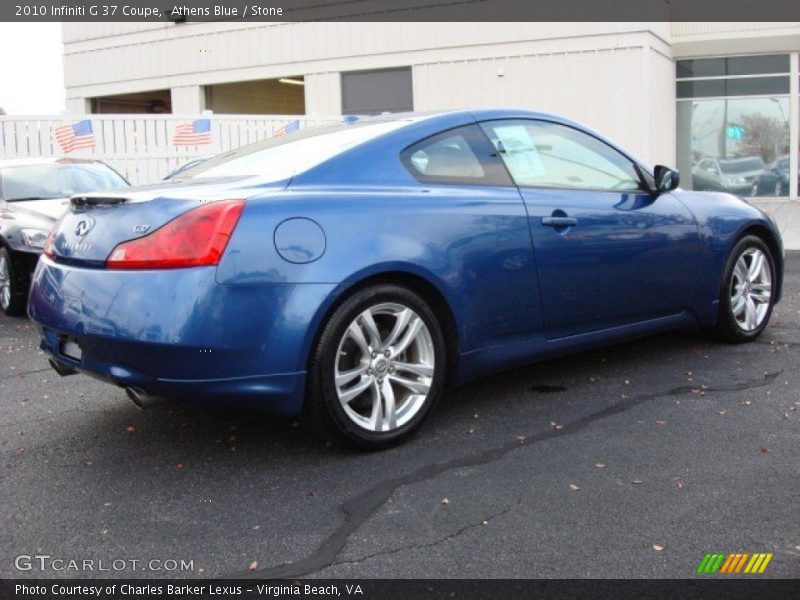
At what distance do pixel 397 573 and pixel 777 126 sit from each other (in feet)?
64.4

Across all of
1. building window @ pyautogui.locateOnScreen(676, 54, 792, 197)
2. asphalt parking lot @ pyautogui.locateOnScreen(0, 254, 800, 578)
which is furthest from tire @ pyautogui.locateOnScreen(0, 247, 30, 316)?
building window @ pyautogui.locateOnScreen(676, 54, 792, 197)

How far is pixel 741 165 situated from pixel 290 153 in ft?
59.8

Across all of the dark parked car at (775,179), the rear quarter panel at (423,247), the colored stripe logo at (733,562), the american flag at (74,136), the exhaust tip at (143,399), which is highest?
the american flag at (74,136)

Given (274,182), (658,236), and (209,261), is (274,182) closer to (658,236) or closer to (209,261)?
(209,261)

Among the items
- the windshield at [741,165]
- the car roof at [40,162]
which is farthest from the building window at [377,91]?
the car roof at [40,162]

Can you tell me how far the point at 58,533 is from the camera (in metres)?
3.01

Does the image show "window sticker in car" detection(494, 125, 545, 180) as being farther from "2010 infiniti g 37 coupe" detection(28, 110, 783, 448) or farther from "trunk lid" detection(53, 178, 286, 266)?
"trunk lid" detection(53, 178, 286, 266)

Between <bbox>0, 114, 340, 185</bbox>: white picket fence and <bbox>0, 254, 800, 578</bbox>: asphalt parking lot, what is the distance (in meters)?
8.25

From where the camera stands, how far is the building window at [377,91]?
66.8ft

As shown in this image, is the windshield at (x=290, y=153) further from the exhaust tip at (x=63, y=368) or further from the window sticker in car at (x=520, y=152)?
the exhaust tip at (x=63, y=368)

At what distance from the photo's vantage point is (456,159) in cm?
421

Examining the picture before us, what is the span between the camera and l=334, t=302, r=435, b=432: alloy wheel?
3.63m
